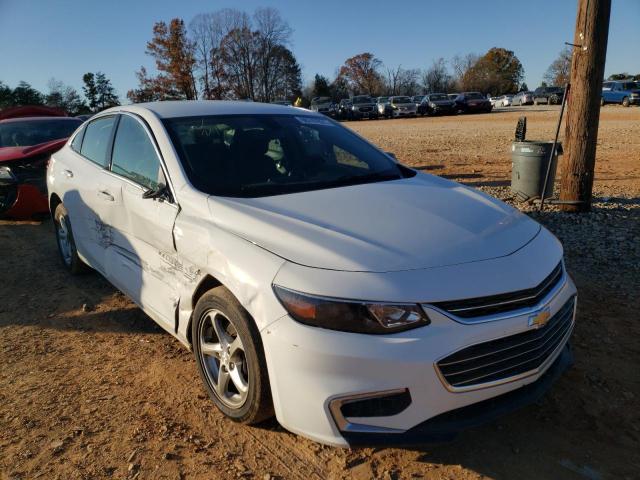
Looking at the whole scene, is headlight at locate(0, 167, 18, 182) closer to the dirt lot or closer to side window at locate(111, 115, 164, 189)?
the dirt lot

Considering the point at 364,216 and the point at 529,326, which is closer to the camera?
the point at 529,326

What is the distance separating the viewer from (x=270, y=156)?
11.4 ft

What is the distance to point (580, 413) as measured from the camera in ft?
9.12

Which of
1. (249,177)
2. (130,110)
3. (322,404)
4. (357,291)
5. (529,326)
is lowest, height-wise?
(322,404)

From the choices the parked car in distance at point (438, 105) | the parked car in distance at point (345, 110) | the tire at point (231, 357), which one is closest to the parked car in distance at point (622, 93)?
the parked car in distance at point (438, 105)

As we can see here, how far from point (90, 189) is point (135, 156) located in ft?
2.66

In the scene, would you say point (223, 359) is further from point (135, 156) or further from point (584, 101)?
point (584, 101)

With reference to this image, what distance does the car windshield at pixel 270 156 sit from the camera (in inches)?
124

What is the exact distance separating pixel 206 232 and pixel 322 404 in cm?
110

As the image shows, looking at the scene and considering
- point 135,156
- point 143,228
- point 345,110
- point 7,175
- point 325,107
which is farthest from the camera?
point 325,107

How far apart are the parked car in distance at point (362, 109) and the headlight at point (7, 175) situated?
35445 millimetres

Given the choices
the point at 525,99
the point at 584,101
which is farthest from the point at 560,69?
the point at 584,101

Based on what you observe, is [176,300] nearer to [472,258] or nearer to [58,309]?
[472,258]

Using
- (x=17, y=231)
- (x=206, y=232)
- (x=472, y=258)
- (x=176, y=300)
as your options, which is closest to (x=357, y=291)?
(x=472, y=258)
